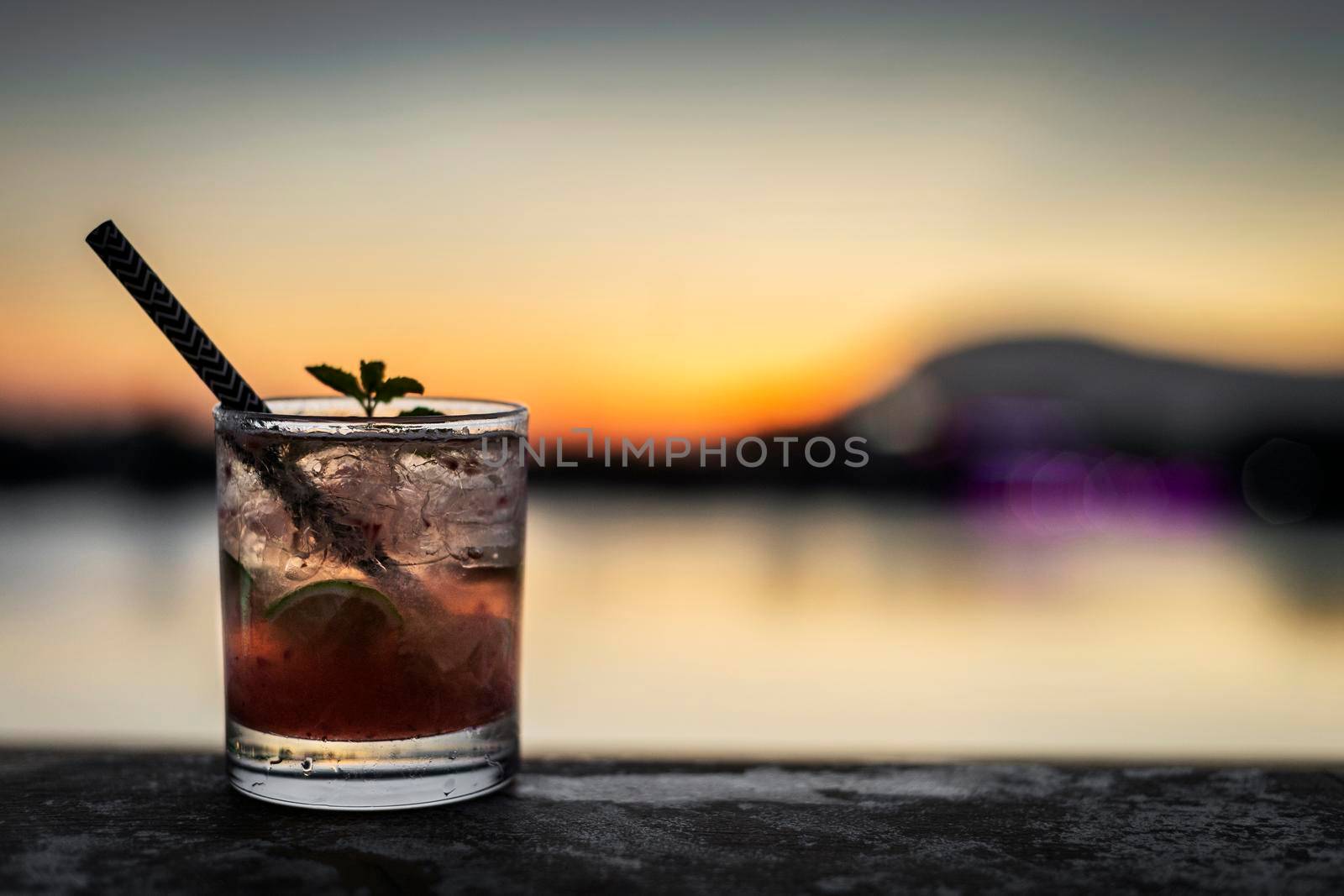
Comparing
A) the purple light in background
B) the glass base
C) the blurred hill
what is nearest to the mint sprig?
the glass base

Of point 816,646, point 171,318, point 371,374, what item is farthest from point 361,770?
point 816,646

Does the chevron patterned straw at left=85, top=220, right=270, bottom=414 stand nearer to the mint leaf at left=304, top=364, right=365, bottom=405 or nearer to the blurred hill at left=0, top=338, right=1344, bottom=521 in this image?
the mint leaf at left=304, top=364, right=365, bottom=405

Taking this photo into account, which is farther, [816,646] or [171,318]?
[816,646]

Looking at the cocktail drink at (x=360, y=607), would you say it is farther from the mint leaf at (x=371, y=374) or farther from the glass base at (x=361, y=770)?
the mint leaf at (x=371, y=374)

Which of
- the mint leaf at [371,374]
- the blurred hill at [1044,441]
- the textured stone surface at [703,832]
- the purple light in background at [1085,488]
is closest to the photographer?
the textured stone surface at [703,832]

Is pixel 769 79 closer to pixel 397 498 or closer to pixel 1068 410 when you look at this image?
pixel 397 498

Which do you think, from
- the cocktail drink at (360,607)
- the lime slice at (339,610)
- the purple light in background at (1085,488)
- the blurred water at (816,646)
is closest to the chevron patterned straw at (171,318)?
the cocktail drink at (360,607)

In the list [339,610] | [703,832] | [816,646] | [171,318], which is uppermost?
[171,318]

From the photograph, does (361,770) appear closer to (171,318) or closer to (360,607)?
(360,607)
